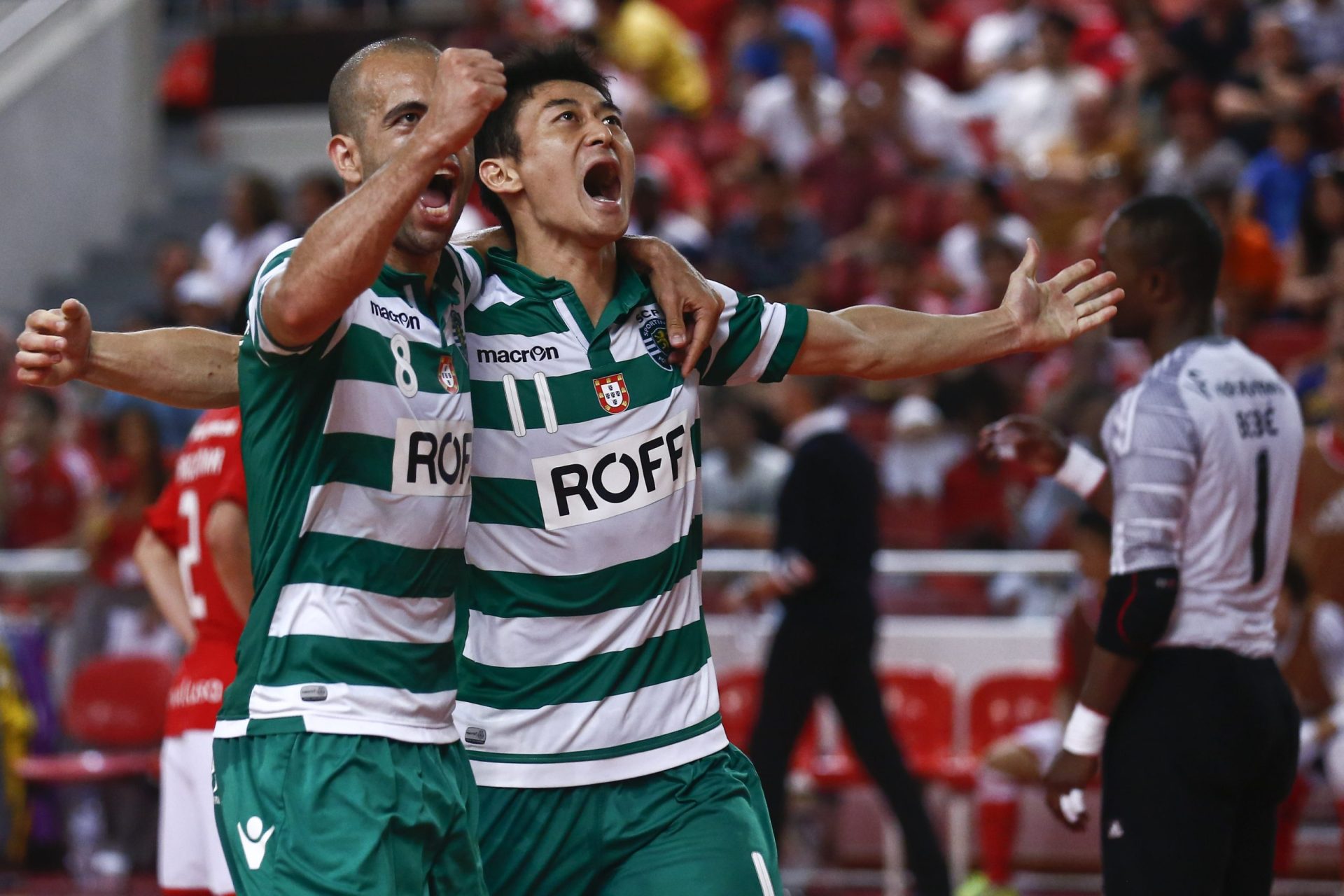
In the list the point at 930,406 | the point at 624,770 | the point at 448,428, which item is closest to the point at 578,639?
the point at 624,770

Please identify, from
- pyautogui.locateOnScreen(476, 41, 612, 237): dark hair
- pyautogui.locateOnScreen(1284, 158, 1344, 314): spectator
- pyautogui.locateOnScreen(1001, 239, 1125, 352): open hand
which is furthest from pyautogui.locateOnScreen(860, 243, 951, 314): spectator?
pyautogui.locateOnScreen(476, 41, 612, 237): dark hair

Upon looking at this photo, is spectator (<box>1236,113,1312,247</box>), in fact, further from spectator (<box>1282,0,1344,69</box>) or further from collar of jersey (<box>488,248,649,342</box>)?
collar of jersey (<box>488,248,649,342</box>)

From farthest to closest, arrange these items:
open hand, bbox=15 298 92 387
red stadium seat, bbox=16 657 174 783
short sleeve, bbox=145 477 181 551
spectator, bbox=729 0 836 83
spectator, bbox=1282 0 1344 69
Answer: spectator, bbox=729 0 836 83
spectator, bbox=1282 0 1344 69
red stadium seat, bbox=16 657 174 783
short sleeve, bbox=145 477 181 551
open hand, bbox=15 298 92 387

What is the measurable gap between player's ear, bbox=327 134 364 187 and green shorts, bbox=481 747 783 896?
1.35 m

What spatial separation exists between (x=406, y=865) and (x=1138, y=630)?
196 centimetres

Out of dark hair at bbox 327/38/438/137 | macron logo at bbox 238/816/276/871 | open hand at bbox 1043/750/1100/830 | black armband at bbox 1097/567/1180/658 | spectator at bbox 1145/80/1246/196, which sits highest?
spectator at bbox 1145/80/1246/196

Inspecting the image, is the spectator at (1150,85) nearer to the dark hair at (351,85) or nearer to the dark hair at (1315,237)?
the dark hair at (1315,237)

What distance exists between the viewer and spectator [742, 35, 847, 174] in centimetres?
1348

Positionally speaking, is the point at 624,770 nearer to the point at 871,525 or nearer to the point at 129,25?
the point at 871,525

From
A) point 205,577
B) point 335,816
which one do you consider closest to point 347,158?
point 335,816

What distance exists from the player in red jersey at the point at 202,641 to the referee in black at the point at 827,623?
303cm

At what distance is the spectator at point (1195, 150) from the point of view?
11.4 meters

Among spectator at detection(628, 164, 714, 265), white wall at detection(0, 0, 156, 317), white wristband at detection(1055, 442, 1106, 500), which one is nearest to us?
white wristband at detection(1055, 442, 1106, 500)

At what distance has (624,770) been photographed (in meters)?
3.77
